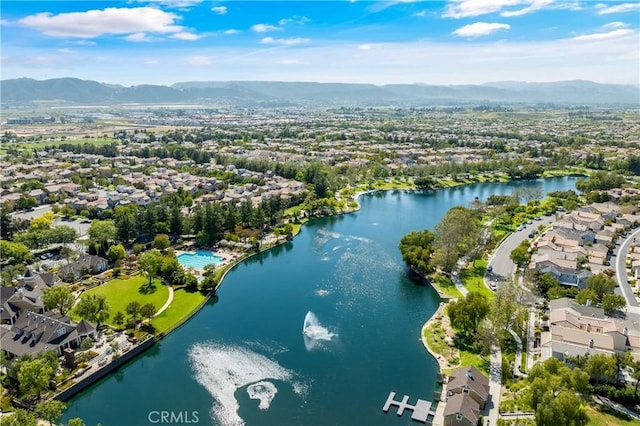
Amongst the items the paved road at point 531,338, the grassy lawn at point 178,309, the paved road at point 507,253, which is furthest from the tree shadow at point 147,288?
the paved road at point 507,253

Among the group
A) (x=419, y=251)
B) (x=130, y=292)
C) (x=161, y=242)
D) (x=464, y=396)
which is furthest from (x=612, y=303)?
(x=161, y=242)

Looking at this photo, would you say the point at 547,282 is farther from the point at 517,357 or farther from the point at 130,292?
the point at 130,292

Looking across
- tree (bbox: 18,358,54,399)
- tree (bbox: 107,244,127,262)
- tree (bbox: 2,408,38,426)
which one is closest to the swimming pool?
tree (bbox: 107,244,127,262)

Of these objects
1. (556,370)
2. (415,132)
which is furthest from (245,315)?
(415,132)

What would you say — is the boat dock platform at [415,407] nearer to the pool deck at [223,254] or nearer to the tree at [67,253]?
the pool deck at [223,254]

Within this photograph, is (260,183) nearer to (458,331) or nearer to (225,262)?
(225,262)
